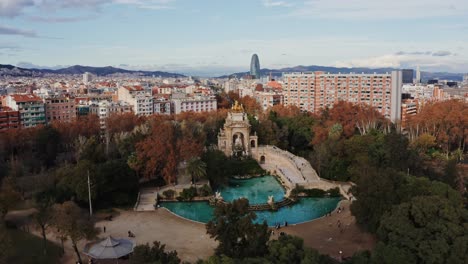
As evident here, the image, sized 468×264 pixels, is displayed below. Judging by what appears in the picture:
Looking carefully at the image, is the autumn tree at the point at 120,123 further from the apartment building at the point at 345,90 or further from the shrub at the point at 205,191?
the apartment building at the point at 345,90

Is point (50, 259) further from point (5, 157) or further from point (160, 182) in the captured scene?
point (5, 157)

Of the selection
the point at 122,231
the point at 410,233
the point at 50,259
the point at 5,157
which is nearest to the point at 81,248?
the point at 50,259

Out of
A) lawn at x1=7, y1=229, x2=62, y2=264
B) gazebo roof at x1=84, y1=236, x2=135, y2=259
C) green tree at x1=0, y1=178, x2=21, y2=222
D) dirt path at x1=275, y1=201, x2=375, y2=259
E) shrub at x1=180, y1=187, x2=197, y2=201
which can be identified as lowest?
dirt path at x1=275, y1=201, x2=375, y2=259

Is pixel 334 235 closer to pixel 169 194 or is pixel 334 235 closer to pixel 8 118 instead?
pixel 169 194

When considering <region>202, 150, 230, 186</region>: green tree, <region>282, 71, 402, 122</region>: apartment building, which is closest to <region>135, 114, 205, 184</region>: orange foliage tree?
<region>202, 150, 230, 186</region>: green tree

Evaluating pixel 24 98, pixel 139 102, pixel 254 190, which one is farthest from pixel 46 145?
pixel 139 102

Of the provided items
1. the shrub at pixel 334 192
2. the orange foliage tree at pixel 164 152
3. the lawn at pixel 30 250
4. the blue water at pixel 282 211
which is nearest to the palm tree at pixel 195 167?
the orange foliage tree at pixel 164 152

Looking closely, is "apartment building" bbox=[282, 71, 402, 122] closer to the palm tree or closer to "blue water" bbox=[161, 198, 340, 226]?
"blue water" bbox=[161, 198, 340, 226]
